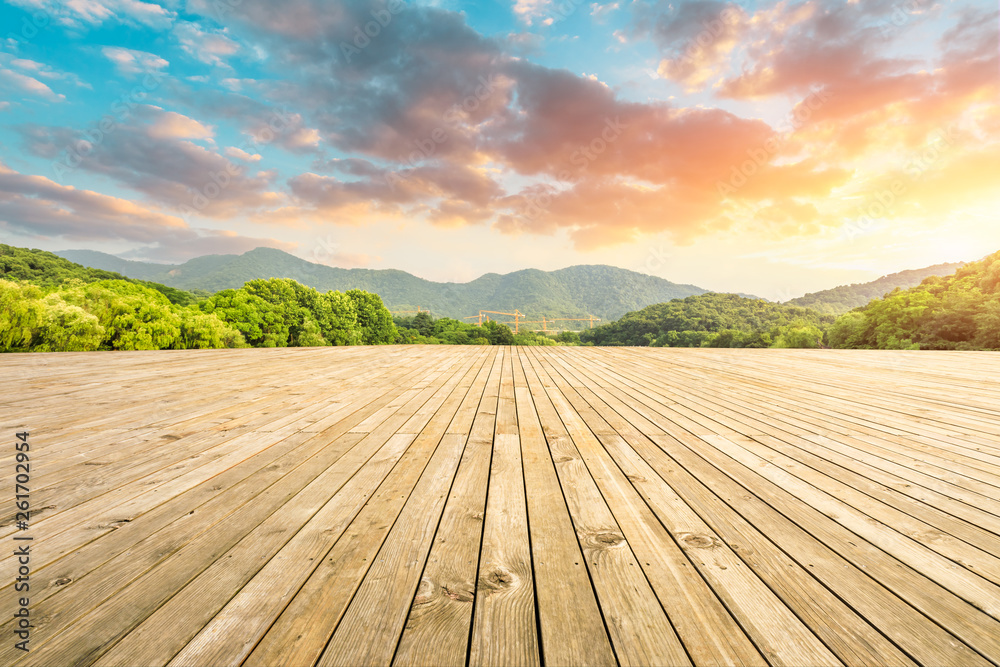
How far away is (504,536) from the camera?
1.12m

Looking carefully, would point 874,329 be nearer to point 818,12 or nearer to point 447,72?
point 818,12

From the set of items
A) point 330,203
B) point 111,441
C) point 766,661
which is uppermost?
point 330,203

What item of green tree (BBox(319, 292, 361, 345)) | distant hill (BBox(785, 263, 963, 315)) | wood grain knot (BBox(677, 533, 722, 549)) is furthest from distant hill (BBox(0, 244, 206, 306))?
distant hill (BBox(785, 263, 963, 315))

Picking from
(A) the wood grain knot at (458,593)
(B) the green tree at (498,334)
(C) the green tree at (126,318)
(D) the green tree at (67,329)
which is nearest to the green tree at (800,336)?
(B) the green tree at (498,334)

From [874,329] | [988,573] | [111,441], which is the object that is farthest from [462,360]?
[874,329]

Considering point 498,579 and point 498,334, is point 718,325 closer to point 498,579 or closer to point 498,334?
point 498,334

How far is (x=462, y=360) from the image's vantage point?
6234mm

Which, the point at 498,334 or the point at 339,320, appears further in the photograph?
the point at 498,334

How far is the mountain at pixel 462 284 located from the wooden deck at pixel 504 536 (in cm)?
5263

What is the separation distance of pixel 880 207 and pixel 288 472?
49.9 ft

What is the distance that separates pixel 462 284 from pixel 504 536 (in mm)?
87822

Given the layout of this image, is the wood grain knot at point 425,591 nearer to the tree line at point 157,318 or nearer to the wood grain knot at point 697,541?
the wood grain knot at point 697,541

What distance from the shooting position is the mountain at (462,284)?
5581cm

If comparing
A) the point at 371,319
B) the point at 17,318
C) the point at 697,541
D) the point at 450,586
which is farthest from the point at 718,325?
the point at 17,318
